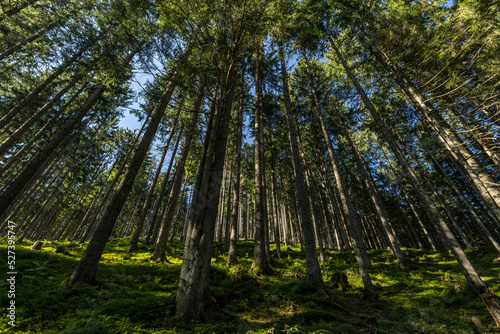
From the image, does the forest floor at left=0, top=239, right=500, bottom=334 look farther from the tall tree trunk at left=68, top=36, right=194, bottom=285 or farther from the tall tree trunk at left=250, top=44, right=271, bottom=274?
the tall tree trunk at left=250, top=44, right=271, bottom=274

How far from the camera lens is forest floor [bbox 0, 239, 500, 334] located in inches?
143

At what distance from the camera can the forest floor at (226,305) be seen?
12.0 feet

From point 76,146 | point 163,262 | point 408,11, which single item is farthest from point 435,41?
point 76,146

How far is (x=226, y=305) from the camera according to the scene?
507 cm

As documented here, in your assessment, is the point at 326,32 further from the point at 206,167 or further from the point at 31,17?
the point at 31,17

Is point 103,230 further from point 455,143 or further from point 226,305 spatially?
point 455,143

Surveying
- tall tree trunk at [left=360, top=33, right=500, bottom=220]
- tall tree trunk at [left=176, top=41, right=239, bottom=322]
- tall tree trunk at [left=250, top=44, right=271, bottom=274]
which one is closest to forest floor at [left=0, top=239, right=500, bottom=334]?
tall tree trunk at [left=176, top=41, right=239, bottom=322]

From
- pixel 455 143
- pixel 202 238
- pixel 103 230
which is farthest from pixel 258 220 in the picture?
pixel 455 143

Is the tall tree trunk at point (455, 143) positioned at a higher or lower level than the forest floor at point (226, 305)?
higher

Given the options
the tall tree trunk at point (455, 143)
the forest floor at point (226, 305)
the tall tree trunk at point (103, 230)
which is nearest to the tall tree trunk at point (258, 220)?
the forest floor at point (226, 305)

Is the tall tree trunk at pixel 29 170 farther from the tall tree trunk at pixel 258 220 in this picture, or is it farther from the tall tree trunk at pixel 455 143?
the tall tree trunk at pixel 455 143

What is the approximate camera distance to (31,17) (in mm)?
12594

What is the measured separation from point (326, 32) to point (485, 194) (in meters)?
11.9

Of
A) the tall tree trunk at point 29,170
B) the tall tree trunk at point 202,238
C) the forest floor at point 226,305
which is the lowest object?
the forest floor at point 226,305
